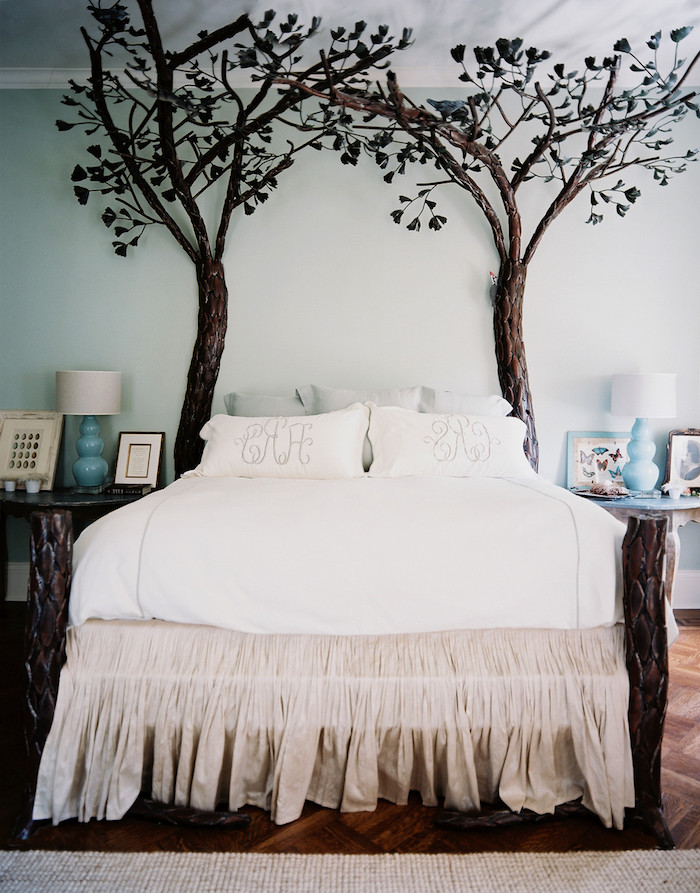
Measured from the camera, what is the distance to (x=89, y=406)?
10.4 feet

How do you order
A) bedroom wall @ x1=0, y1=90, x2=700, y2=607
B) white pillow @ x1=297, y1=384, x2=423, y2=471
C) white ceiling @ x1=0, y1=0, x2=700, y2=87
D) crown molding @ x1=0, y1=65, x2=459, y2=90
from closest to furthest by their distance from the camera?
white ceiling @ x1=0, y1=0, x2=700, y2=87
white pillow @ x1=297, y1=384, x2=423, y2=471
crown molding @ x1=0, y1=65, x2=459, y2=90
bedroom wall @ x1=0, y1=90, x2=700, y2=607

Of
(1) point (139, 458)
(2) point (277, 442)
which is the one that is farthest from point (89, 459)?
(2) point (277, 442)

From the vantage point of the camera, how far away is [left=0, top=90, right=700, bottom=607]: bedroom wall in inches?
136

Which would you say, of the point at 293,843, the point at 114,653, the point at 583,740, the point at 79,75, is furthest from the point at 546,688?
the point at 79,75

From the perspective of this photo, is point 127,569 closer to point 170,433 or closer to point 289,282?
point 170,433

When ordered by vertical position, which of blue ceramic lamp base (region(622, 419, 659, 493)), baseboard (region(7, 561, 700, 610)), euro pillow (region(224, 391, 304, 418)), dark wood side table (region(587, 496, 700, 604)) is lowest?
baseboard (region(7, 561, 700, 610))

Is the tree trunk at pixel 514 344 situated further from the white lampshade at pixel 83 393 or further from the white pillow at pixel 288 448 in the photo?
the white lampshade at pixel 83 393

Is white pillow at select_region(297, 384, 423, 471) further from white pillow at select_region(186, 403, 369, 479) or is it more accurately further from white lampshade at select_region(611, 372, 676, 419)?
white lampshade at select_region(611, 372, 676, 419)

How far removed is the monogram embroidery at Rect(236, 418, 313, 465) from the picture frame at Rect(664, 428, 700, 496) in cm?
204

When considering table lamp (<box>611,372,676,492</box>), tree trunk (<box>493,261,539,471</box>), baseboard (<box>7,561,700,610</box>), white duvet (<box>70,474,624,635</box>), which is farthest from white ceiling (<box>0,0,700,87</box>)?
baseboard (<box>7,561,700,610</box>)

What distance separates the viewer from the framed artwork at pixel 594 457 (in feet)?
11.5

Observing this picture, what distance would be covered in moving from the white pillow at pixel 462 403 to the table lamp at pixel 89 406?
153 cm

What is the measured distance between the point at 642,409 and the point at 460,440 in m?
1.06

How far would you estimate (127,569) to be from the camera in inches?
67.7
